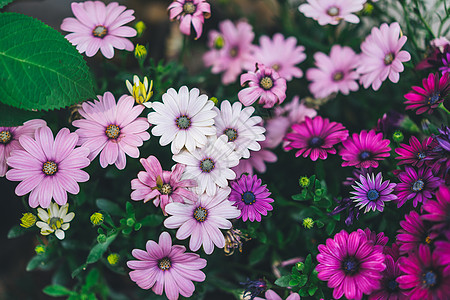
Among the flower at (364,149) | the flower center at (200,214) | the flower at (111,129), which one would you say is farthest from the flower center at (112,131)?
the flower at (364,149)

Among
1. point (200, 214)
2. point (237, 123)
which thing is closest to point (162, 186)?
point (200, 214)

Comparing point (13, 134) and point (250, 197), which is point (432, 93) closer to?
point (250, 197)

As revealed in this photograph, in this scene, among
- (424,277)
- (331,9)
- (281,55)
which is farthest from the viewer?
(281,55)

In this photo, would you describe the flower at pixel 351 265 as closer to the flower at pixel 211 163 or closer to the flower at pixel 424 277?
the flower at pixel 424 277

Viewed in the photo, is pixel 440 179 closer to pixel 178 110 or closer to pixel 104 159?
pixel 178 110

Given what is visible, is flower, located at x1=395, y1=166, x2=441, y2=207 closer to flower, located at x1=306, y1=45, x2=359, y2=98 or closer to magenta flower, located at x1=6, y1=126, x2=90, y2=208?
flower, located at x1=306, y1=45, x2=359, y2=98

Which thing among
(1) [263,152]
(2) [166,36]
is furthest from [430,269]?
(2) [166,36]

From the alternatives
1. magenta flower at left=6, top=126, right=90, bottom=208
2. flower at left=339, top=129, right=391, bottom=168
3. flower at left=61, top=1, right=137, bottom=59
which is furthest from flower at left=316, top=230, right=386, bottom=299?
flower at left=61, top=1, right=137, bottom=59
